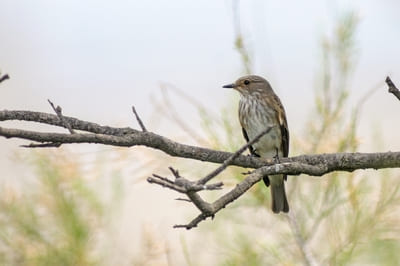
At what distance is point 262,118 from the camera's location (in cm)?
446

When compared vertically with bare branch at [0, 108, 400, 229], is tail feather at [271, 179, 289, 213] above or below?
below

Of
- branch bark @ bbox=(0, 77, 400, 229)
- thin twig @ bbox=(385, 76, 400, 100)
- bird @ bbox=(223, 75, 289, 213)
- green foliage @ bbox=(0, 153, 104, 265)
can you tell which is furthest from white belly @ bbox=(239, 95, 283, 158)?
thin twig @ bbox=(385, 76, 400, 100)

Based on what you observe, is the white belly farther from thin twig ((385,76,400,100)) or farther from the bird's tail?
thin twig ((385,76,400,100))

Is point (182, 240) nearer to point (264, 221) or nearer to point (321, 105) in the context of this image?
point (264, 221)

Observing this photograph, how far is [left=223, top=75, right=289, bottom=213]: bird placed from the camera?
4352mm

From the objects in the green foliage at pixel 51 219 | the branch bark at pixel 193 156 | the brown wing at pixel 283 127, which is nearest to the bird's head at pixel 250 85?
the brown wing at pixel 283 127

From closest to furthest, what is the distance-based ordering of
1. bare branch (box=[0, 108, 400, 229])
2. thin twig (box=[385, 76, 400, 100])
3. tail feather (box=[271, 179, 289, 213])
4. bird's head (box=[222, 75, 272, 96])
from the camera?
bare branch (box=[0, 108, 400, 229]), thin twig (box=[385, 76, 400, 100]), tail feather (box=[271, 179, 289, 213]), bird's head (box=[222, 75, 272, 96])

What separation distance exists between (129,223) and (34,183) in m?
0.58

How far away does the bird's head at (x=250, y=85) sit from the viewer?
4.64m

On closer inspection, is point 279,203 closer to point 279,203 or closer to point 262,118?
point 279,203

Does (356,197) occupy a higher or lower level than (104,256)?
higher

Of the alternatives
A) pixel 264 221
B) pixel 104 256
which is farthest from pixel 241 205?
pixel 104 256

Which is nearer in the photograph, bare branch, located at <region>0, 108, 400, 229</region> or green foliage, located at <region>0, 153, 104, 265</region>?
bare branch, located at <region>0, 108, 400, 229</region>

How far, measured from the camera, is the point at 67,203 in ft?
10.8
